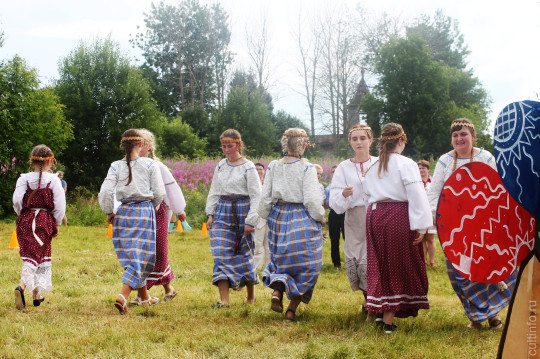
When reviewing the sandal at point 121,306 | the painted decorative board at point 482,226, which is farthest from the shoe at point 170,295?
the painted decorative board at point 482,226

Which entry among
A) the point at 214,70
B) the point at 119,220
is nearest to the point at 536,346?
the point at 119,220

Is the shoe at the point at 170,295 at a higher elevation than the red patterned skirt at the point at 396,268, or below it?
below

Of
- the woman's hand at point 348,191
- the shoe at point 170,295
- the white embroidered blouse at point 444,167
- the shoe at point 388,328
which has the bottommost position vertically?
the shoe at point 170,295

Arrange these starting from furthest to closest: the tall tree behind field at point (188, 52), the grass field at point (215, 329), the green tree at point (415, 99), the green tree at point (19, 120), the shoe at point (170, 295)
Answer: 1. the tall tree behind field at point (188, 52)
2. the green tree at point (415, 99)
3. the green tree at point (19, 120)
4. the shoe at point (170, 295)
5. the grass field at point (215, 329)

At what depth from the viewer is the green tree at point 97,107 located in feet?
70.6

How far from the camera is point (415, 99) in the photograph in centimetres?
2862

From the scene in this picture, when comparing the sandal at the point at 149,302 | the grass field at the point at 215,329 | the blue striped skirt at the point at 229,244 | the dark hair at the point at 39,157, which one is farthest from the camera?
the dark hair at the point at 39,157

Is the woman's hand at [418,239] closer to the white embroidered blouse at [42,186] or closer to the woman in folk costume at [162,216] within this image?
the woman in folk costume at [162,216]

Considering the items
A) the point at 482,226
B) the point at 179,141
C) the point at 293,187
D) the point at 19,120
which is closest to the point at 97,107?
the point at 19,120

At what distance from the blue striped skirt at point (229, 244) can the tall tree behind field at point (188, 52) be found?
118 feet

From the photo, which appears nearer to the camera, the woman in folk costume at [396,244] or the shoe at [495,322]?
the woman in folk costume at [396,244]

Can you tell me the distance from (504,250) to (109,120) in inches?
836

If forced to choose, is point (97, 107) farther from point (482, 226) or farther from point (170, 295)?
Answer: point (482, 226)

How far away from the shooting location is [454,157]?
5328 millimetres
